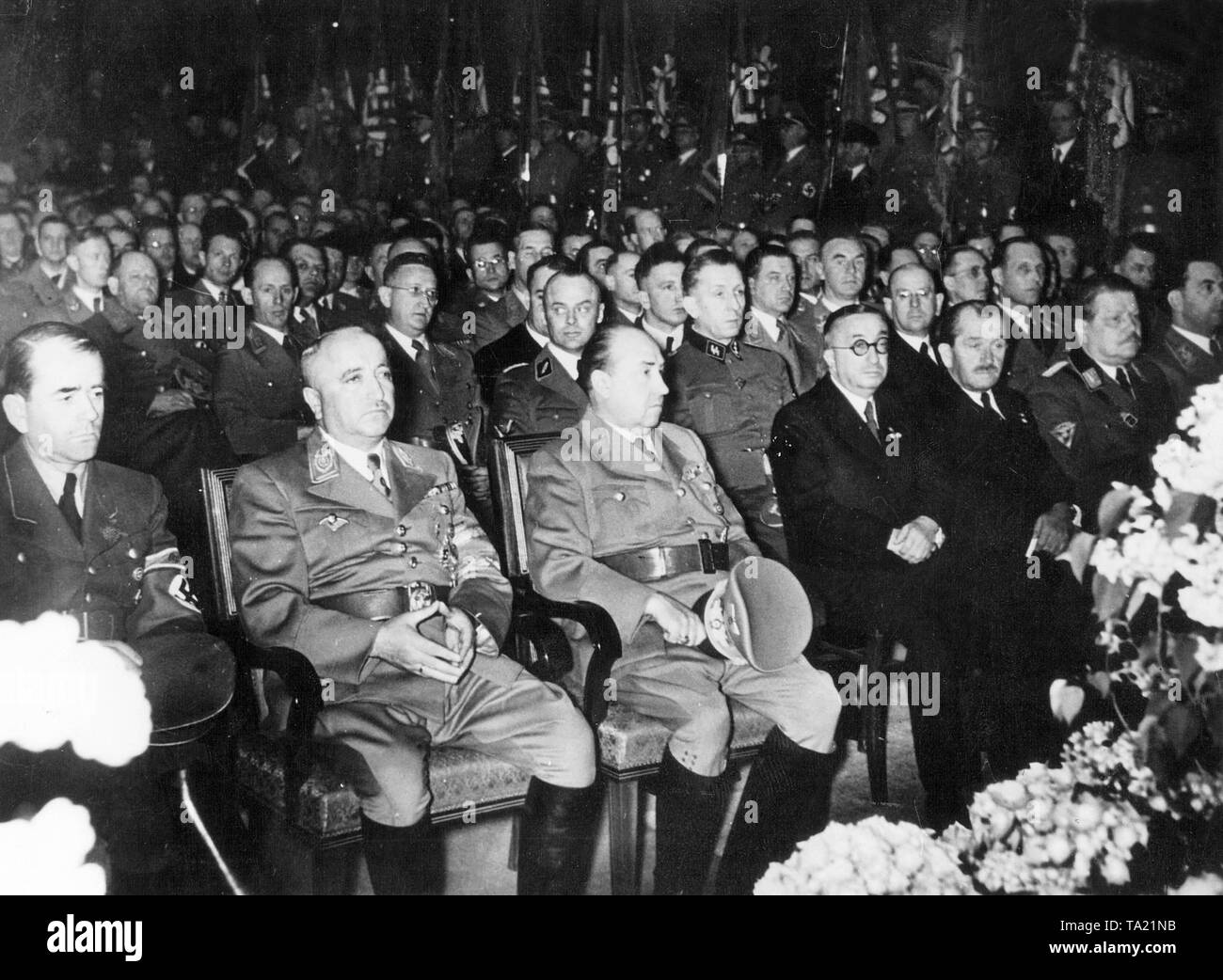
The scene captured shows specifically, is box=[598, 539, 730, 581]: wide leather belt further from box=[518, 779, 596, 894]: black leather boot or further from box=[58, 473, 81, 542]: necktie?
box=[58, 473, 81, 542]: necktie

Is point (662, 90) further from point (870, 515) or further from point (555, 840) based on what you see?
point (555, 840)

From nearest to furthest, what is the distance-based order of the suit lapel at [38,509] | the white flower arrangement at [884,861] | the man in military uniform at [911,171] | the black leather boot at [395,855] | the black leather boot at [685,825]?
the black leather boot at [395,855] < the suit lapel at [38,509] < the black leather boot at [685,825] < the white flower arrangement at [884,861] < the man in military uniform at [911,171]

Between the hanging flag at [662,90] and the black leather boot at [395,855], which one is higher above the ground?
the hanging flag at [662,90]

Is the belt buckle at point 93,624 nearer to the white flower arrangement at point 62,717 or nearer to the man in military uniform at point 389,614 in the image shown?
the white flower arrangement at point 62,717

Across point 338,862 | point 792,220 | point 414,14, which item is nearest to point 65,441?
point 338,862

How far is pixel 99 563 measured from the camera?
3.24 m

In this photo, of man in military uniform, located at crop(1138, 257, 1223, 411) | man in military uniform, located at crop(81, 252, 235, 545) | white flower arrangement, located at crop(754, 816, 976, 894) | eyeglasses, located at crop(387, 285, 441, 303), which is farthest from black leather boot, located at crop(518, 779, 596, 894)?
man in military uniform, located at crop(1138, 257, 1223, 411)

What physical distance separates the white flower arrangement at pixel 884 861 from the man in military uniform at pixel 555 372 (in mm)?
1529

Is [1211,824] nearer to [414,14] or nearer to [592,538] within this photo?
[592,538]

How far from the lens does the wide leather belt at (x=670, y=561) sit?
3477 millimetres

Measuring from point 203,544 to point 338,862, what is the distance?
954 mm

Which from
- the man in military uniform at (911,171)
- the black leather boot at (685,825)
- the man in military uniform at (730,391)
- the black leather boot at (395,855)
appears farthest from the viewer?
the man in military uniform at (911,171)

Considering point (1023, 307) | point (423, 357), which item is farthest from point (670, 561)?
point (1023, 307)

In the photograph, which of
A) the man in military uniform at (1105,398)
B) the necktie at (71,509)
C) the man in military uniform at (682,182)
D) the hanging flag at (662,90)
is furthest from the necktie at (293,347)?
the man in military uniform at (1105,398)
